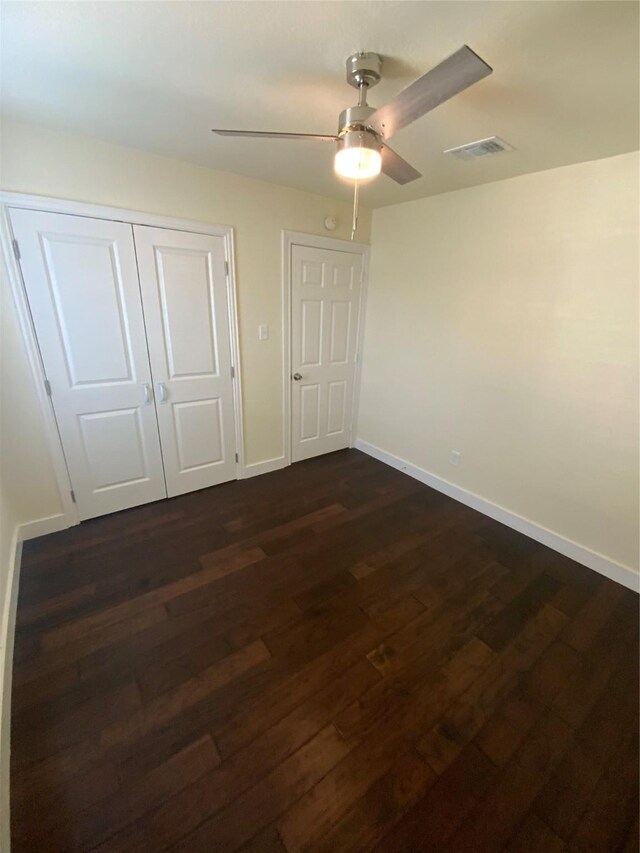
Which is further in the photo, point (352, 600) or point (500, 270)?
point (500, 270)

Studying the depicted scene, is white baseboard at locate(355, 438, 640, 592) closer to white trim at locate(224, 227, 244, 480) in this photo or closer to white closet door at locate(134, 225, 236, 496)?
white trim at locate(224, 227, 244, 480)

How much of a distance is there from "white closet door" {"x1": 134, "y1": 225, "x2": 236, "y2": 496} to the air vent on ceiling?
1.63m

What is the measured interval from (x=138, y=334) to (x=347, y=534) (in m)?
2.03

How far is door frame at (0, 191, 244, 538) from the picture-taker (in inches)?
74.9

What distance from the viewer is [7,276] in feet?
6.31

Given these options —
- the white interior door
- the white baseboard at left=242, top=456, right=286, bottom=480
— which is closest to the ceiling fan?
the white interior door

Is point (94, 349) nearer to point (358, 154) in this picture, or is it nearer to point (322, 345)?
point (322, 345)

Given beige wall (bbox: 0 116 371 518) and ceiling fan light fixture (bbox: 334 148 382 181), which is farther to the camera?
beige wall (bbox: 0 116 371 518)

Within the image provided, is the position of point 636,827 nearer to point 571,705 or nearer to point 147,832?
point 571,705

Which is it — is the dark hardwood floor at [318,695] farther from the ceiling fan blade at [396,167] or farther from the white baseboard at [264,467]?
the ceiling fan blade at [396,167]

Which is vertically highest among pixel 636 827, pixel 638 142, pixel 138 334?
pixel 638 142

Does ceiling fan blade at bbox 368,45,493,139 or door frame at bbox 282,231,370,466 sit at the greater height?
ceiling fan blade at bbox 368,45,493,139

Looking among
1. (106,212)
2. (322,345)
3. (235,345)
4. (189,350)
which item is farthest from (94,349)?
(322,345)

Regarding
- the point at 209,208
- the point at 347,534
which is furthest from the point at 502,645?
the point at 209,208
